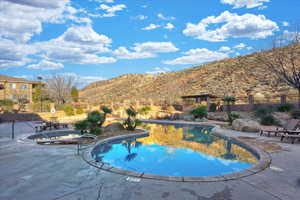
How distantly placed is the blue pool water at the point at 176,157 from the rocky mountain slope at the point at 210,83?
46.2 ft

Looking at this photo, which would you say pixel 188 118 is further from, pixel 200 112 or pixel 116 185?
pixel 116 185

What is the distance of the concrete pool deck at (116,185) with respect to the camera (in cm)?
323

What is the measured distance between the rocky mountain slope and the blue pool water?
14.1m

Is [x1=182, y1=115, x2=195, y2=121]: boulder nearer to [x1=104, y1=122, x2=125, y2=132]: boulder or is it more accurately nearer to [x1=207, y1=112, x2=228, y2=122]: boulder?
[x1=207, y1=112, x2=228, y2=122]: boulder

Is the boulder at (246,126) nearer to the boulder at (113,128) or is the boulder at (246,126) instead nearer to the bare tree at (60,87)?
the boulder at (113,128)

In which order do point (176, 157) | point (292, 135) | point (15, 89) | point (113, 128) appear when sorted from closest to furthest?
point (176, 157), point (292, 135), point (113, 128), point (15, 89)

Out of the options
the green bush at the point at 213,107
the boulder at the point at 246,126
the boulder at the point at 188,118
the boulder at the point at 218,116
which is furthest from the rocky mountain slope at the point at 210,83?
the boulder at the point at 246,126

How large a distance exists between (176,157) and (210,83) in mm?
27906

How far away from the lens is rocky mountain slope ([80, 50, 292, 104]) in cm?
2653

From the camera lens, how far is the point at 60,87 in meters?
31.3

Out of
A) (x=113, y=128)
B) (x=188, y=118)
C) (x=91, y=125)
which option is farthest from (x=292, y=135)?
(x=188, y=118)

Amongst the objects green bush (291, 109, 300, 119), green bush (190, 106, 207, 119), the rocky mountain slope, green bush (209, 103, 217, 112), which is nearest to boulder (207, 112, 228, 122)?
green bush (190, 106, 207, 119)

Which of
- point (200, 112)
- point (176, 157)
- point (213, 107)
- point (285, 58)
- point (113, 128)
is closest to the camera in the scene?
point (176, 157)

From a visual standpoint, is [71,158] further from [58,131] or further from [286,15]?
[286,15]
